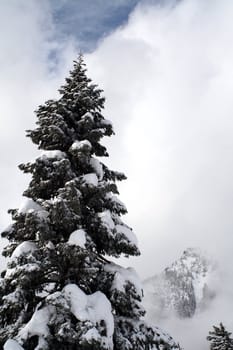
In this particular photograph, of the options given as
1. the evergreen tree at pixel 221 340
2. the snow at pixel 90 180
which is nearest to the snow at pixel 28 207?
the snow at pixel 90 180

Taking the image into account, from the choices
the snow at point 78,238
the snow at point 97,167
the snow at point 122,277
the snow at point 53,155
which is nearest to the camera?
the snow at point 78,238

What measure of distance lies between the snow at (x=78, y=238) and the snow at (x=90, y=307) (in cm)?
93

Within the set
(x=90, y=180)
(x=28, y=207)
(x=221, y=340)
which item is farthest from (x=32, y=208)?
(x=221, y=340)

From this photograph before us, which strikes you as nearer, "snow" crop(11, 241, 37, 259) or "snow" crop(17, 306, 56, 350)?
"snow" crop(17, 306, 56, 350)

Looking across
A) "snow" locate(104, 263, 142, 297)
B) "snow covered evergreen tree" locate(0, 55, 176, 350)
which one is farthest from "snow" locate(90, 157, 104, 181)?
"snow" locate(104, 263, 142, 297)

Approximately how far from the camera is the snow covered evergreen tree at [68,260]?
8.10 m

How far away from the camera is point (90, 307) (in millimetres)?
8250

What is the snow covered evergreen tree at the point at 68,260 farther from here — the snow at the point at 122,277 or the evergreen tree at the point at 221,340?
the evergreen tree at the point at 221,340

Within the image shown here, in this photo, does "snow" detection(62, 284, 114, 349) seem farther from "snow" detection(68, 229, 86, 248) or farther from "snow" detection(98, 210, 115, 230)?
"snow" detection(98, 210, 115, 230)

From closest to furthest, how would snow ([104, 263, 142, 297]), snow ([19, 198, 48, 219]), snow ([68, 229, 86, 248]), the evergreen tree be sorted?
snow ([68, 229, 86, 248])
snow ([104, 263, 142, 297])
snow ([19, 198, 48, 219])
the evergreen tree

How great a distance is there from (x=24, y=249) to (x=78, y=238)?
128 cm

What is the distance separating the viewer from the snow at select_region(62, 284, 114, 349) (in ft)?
25.9

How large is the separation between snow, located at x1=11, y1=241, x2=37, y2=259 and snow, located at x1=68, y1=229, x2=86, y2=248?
0.94 metres

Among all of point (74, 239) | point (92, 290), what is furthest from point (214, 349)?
point (74, 239)
